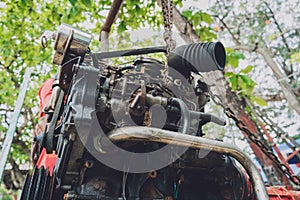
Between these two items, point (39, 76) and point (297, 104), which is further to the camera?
point (39, 76)

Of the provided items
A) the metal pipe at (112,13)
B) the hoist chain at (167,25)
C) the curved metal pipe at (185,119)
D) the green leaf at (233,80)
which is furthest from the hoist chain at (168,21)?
the green leaf at (233,80)

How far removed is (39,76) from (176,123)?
6.20 meters

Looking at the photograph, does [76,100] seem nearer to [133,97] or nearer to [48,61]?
[133,97]

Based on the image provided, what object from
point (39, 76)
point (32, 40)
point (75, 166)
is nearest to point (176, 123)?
point (75, 166)

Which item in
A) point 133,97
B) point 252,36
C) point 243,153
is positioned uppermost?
point 252,36

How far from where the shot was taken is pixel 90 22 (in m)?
5.91

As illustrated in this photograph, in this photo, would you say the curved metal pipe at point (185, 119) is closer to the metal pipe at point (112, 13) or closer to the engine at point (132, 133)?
the engine at point (132, 133)

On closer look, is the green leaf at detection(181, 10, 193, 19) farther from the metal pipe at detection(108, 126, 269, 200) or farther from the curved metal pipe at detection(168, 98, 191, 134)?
the metal pipe at detection(108, 126, 269, 200)

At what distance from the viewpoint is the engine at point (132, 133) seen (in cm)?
115

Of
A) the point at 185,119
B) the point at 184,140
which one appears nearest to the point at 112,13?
the point at 185,119

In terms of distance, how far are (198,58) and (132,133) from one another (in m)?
0.60

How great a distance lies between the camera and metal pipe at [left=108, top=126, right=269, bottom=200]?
42.1 inches

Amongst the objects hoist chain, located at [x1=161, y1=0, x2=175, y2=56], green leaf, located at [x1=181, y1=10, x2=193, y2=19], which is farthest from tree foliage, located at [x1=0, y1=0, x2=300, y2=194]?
hoist chain, located at [x1=161, y1=0, x2=175, y2=56]

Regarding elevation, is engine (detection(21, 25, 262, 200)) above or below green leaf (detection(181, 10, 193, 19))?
below
